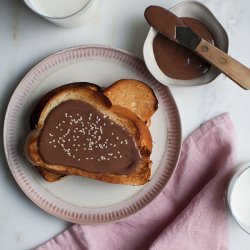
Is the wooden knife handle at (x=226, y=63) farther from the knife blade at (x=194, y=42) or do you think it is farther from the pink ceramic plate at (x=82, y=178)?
the pink ceramic plate at (x=82, y=178)

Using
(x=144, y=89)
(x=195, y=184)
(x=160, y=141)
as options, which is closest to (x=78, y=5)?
(x=144, y=89)

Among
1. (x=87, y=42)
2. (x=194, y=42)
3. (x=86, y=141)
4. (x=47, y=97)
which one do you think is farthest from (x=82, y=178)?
(x=194, y=42)

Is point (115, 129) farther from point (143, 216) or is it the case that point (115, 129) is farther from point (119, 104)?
point (143, 216)

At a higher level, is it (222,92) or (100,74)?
(222,92)

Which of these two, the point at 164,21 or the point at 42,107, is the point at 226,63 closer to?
the point at 164,21

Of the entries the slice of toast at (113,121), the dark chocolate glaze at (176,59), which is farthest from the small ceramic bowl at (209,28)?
the slice of toast at (113,121)

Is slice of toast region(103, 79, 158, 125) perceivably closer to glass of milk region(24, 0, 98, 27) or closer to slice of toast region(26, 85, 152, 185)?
slice of toast region(26, 85, 152, 185)
